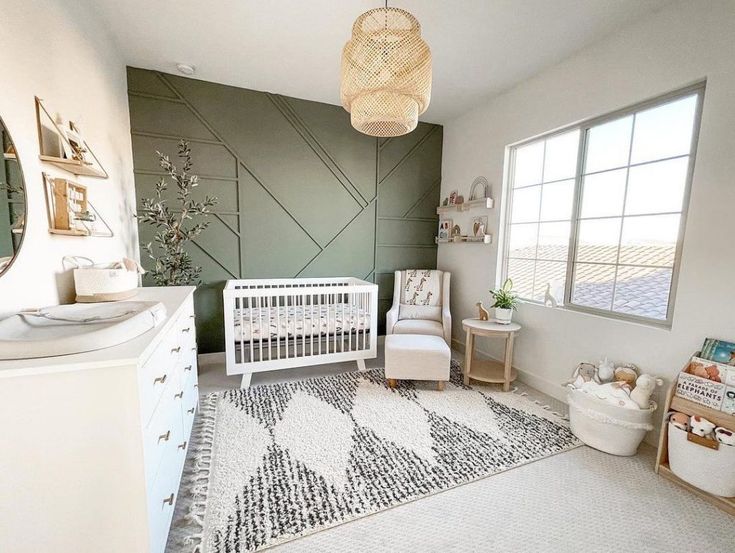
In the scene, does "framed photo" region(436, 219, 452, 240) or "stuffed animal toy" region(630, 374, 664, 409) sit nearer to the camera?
"stuffed animal toy" region(630, 374, 664, 409)

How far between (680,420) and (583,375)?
52 cm

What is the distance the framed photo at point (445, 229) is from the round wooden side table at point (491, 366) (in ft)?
4.16

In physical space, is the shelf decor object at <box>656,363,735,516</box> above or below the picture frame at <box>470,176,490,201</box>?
below

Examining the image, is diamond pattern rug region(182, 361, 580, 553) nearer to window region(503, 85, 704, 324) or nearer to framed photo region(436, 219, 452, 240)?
window region(503, 85, 704, 324)

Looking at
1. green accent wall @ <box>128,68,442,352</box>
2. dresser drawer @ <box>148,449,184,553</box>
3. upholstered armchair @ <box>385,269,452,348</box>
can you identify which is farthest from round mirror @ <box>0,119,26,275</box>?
upholstered armchair @ <box>385,269,452,348</box>

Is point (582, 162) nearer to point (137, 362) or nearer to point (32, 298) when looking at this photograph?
point (137, 362)

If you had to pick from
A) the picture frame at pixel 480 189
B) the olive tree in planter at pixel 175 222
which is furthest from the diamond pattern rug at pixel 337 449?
the picture frame at pixel 480 189

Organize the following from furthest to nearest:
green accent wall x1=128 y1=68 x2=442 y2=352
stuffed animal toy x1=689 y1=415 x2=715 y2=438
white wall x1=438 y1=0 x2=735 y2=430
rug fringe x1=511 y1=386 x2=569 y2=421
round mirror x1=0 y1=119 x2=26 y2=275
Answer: green accent wall x1=128 y1=68 x2=442 y2=352 < rug fringe x1=511 y1=386 x2=569 y2=421 < white wall x1=438 y1=0 x2=735 y2=430 < stuffed animal toy x1=689 y1=415 x2=715 y2=438 < round mirror x1=0 y1=119 x2=26 y2=275

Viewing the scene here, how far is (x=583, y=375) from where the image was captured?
6.70ft

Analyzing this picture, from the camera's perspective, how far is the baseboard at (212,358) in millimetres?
2990

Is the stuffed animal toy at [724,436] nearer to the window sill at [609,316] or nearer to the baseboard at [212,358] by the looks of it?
the window sill at [609,316]

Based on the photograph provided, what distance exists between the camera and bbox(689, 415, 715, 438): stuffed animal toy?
1.46 meters

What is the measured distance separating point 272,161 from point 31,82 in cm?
195

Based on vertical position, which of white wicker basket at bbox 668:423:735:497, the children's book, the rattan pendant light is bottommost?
white wicker basket at bbox 668:423:735:497
